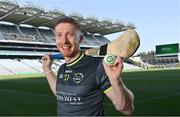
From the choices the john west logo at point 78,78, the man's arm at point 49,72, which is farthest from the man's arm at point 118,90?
the man's arm at point 49,72

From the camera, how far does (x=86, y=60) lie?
3135 millimetres

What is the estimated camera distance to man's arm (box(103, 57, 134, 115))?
2.38 meters

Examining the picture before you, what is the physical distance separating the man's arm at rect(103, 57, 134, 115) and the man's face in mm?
546

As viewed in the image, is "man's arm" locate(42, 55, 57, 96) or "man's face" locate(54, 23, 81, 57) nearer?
"man's face" locate(54, 23, 81, 57)

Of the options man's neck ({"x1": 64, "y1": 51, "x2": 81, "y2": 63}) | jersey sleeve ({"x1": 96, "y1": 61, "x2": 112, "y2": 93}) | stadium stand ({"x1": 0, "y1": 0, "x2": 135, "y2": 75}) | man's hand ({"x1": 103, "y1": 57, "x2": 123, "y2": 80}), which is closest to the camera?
man's hand ({"x1": 103, "y1": 57, "x2": 123, "y2": 80})

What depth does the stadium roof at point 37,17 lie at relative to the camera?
234ft

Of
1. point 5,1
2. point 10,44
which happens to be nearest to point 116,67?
point 5,1

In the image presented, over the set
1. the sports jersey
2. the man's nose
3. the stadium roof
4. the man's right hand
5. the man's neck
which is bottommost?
the sports jersey

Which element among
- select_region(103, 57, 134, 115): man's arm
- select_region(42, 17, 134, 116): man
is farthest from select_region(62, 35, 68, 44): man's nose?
select_region(103, 57, 134, 115): man's arm

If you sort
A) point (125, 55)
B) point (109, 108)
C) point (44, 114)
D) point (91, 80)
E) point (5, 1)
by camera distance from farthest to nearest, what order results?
point (5, 1)
point (109, 108)
point (44, 114)
point (91, 80)
point (125, 55)

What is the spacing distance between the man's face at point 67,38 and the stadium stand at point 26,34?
6024cm

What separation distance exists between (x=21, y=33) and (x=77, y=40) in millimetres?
81746

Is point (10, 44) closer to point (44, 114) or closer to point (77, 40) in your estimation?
point (44, 114)

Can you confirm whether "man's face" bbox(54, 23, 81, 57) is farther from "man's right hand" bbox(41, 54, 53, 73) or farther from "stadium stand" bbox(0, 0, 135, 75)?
"stadium stand" bbox(0, 0, 135, 75)
